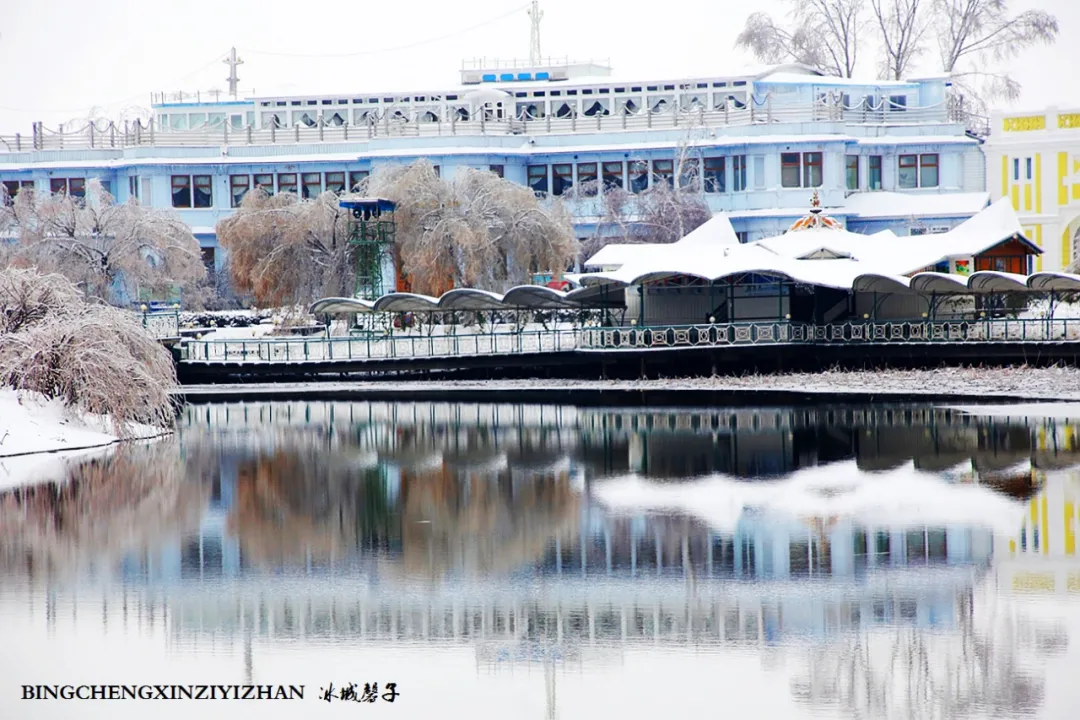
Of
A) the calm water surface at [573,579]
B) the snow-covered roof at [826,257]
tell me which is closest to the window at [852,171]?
the snow-covered roof at [826,257]

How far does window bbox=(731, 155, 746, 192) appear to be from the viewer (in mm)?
70438

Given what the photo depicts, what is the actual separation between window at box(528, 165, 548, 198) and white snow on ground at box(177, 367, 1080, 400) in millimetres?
27598

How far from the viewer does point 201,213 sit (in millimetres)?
72188

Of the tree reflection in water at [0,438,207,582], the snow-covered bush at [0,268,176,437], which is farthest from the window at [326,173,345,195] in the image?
the tree reflection in water at [0,438,207,582]

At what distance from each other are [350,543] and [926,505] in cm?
744

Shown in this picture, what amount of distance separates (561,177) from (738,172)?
8.22m

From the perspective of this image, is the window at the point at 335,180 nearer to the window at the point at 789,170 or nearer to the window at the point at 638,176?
the window at the point at 638,176

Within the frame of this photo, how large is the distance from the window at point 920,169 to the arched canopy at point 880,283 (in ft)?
92.5

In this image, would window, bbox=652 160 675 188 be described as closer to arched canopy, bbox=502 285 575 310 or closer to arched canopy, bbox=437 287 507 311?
arched canopy, bbox=502 285 575 310

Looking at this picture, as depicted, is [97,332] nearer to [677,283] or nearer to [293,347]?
[293,347]

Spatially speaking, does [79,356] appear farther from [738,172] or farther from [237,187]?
[738,172]

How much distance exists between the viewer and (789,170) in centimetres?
7006

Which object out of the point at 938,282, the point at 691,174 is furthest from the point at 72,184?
the point at 938,282

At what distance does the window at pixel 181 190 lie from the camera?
7269 cm
